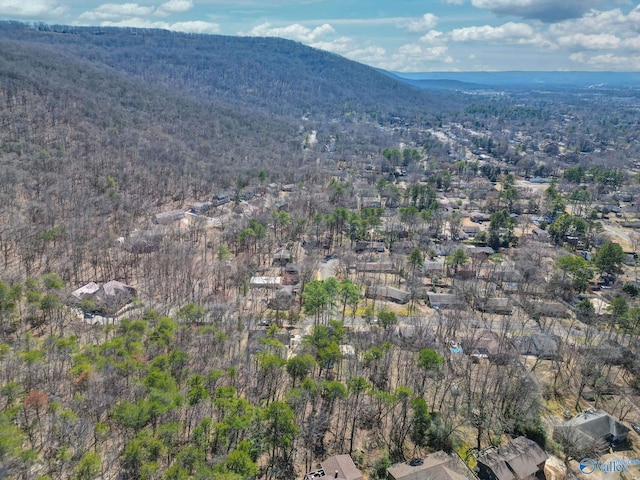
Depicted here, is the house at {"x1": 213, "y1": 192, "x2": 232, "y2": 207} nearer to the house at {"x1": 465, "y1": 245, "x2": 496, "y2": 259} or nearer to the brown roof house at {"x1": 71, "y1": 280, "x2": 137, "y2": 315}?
the brown roof house at {"x1": 71, "y1": 280, "x2": 137, "y2": 315}

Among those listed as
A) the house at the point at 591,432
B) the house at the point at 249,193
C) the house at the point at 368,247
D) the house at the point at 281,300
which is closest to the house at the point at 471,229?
the house at the point at 368,247

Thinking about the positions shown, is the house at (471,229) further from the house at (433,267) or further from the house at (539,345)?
the house at (539,345)

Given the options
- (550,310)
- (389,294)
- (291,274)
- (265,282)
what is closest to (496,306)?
(550,310)

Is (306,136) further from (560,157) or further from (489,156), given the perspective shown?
(560,157)

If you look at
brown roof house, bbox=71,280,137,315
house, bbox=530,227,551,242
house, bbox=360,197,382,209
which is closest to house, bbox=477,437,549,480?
brown roof house, bbox=71,280,137,315

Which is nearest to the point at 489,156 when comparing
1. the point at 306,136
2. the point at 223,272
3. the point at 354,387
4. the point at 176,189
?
the point at 306,136
